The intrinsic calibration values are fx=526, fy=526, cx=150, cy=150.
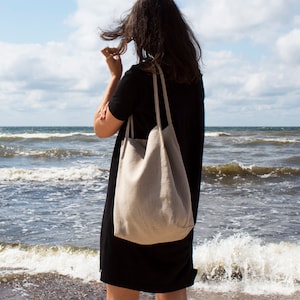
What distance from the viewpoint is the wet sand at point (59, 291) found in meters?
4.19

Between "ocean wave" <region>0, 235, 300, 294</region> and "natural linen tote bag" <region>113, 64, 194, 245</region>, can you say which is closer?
"natural linen tote bag" <region>113, 64, 194, 245</region>

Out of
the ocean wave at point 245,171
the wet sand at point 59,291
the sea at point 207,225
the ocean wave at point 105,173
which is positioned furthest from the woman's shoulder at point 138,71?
the ocean wave at point 245,171

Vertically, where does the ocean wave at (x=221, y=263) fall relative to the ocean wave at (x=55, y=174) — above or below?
below

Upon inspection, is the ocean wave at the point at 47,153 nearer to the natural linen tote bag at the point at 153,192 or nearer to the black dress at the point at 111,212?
the black dress at the point at 111,212

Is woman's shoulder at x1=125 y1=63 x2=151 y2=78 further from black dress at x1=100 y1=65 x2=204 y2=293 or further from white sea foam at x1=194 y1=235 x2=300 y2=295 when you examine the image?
white sea foam at x1=194 y1=235 x2=300 y2=295

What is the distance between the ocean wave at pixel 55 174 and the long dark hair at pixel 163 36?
33.9 ft

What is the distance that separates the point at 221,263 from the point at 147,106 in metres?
3.18

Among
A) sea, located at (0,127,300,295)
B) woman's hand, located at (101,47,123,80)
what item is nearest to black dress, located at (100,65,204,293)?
woman's hand, located at (101,47,123,80)

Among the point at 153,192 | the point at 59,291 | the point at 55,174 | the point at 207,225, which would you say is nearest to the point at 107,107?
the point at 153,192

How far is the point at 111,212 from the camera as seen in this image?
2104 mm

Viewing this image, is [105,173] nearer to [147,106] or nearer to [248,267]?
[248,267]

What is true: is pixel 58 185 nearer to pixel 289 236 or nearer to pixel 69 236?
pixel 69 236

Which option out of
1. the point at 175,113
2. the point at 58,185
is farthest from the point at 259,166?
the point at 175,113

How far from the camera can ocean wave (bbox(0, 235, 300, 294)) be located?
4547mm
